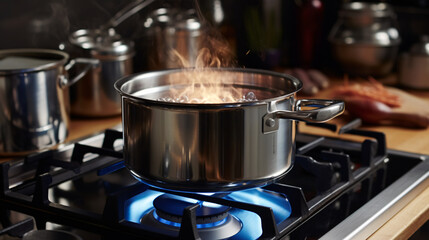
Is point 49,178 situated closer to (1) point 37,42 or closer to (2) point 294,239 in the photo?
(2) point 294,239

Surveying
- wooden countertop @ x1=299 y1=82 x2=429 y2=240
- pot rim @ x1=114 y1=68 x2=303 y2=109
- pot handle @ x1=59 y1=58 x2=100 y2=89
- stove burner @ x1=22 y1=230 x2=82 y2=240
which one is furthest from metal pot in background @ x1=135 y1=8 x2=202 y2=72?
stove burner @ x1=22 y1=230 x2=82 y2=240

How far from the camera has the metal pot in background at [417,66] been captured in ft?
5.92

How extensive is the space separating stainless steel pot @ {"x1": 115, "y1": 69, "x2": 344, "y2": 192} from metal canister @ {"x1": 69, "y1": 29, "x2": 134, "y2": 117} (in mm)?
559

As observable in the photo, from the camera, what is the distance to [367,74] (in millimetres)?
1958

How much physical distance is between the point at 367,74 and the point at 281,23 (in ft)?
1.22

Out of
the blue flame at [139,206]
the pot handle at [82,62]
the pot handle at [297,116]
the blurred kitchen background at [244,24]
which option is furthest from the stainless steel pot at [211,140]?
the blurred kitchen background at [244,24]

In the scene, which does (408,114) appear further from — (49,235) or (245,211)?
(49,235)

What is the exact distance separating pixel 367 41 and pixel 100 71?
0.91m

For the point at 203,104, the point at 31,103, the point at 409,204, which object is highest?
the point at 203,104

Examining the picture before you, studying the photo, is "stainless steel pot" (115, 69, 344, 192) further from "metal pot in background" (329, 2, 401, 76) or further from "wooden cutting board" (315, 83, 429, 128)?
"metal pot in background" (329, 2, 401, 76)

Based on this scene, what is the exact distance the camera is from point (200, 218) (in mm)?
900

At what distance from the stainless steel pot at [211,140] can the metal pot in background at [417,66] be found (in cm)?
104

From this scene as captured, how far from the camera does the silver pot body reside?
1.15m

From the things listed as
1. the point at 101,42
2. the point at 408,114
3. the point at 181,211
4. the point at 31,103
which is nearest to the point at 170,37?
the point at 101,42
